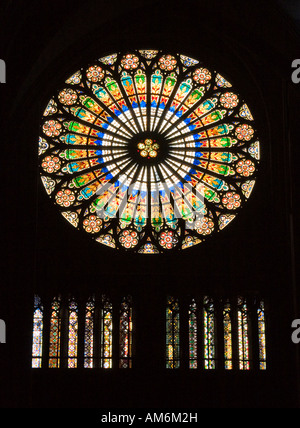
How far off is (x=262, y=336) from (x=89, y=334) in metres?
3.45

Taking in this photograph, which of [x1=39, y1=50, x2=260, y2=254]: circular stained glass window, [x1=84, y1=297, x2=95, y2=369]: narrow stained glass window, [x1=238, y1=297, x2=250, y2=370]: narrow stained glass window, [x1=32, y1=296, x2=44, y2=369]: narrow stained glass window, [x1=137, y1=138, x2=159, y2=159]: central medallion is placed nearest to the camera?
[x1=32, y1=296, x2=44, y2=369]: narrow stained glass window

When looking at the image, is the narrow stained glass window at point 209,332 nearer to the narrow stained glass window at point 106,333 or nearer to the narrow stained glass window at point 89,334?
the narrow stained glass window at point 106,333

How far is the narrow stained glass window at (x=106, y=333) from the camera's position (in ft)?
57.6

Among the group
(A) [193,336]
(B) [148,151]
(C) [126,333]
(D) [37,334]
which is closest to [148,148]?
(B) [148,151]

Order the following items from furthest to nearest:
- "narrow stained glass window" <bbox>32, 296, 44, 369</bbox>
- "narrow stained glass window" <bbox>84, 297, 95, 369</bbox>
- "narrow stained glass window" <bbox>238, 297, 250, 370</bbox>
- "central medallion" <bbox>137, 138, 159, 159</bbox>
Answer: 1. "central medallion" <bbox>137, 138, 159, 159</bbox>
2. "narrow stained glass window" <bbox>238, 297, 250, 370</bbox>
3. "narrow stained glass window" <bbox>84, 297, 95, 369</bbox>
4. "narrow stained glass window" <bbox>32, 296, 44, 369</bbox>

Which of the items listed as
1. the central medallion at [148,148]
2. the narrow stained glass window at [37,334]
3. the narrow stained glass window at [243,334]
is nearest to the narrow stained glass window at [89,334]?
the narrow stained glass window at [37,334]

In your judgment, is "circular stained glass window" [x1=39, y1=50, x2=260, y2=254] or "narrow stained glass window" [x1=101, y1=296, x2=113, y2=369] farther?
"circular stained glass window" [x1=39, y1=50, x2=260, y2=254]

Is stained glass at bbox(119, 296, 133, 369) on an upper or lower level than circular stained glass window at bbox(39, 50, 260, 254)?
lower

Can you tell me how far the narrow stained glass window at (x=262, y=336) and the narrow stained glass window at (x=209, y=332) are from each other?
0.91m

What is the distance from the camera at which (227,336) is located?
1772 centimetres

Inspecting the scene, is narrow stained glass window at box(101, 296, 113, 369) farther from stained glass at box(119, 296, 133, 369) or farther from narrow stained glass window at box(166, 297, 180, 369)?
narrow stained glass window at box(166, 297, 180, 369)

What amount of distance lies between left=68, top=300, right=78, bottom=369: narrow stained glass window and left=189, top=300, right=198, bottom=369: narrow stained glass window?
2284mm

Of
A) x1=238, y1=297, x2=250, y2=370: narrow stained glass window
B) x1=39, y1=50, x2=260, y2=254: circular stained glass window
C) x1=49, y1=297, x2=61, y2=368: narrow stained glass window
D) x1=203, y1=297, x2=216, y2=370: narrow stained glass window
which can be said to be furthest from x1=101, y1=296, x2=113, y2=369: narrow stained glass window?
x1=238, y1=297, x2=250, y2=370: narrow stained glass window

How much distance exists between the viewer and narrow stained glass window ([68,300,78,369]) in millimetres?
17453
